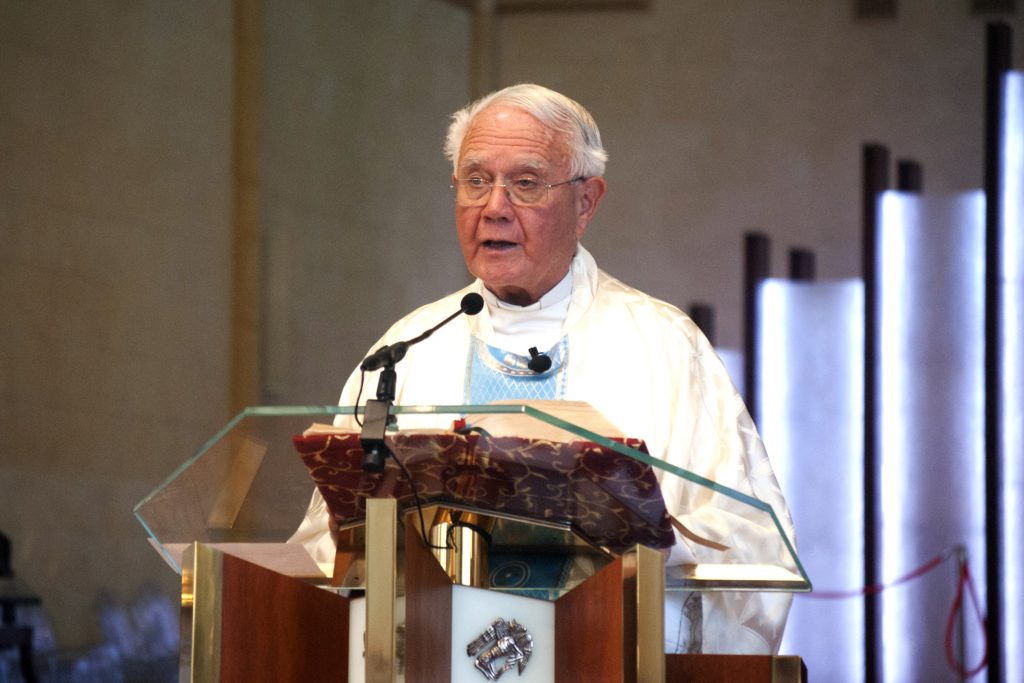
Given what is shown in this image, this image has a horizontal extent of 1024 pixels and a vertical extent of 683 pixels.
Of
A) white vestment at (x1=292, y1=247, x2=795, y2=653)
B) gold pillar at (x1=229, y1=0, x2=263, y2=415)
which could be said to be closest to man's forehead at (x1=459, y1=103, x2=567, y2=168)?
white vestment at (x1=292, y1=247, x2=795, y2=653)

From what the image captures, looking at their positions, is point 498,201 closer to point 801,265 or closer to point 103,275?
point 103,275

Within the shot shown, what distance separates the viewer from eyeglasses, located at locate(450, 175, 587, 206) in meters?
3.23

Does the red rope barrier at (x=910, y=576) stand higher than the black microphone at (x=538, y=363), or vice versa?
the black microphone at (x=538, y=363)

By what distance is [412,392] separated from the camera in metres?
3.33

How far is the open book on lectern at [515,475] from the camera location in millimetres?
2002

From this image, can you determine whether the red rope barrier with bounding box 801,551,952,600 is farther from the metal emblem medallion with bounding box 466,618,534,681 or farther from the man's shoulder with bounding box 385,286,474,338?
the metal emblem medallion with bounding box 466,618,534,681

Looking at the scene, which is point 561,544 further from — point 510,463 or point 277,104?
point 277,104

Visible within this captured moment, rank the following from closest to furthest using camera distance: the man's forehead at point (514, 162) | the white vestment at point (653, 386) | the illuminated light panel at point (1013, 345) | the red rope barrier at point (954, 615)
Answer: the white vestment at point (653, 386) < the man's forehead at point (514, 162) < the illuminated light panel at point (1013, 345) < the red rope barrier at point (954, 615)

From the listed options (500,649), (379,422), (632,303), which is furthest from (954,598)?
(379,422)

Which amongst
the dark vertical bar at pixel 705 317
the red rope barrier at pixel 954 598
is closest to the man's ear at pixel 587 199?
the red rope barrier at pixel 954 598

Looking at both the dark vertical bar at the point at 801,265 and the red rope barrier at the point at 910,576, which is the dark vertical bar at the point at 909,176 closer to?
the dark vertical bar at the point at 801,265

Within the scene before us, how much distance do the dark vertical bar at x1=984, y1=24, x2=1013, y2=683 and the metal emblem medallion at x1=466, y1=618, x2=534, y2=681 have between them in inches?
184

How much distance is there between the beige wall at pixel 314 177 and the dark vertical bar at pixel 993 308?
107 cm

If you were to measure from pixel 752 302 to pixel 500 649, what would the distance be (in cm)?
548
